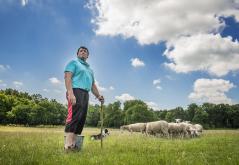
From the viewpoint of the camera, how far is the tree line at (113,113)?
338ft

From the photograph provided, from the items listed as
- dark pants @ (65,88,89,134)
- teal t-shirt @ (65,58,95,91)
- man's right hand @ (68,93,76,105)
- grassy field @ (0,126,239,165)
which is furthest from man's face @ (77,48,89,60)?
grassy field @ (0,126,239,165)

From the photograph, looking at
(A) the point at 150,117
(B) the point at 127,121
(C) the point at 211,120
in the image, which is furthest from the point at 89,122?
(C) the point at 211,120

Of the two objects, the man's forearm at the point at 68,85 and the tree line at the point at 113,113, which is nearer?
the man's forearm at the point at 68,85

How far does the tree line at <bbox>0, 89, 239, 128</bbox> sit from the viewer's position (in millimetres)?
103062

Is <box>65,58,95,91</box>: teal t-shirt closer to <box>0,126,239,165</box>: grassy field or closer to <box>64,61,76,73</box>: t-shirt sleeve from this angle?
<box>64,61,76,73</box>: t-shirt sleeve

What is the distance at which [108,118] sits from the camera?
121 m

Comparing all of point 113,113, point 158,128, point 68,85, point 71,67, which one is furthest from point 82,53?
point 113,113

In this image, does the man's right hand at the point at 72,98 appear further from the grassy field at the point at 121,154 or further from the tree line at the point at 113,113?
the tree line at the point at 113,113

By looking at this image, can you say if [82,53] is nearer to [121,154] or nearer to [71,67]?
[71,67]

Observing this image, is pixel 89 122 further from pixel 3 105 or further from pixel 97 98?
pixel 97 98

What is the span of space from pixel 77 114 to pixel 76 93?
1.88ft

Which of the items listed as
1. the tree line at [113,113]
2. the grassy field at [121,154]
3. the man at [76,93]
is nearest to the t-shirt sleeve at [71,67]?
the man at [76,93]

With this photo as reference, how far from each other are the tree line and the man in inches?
3784

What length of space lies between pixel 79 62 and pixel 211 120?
5188 inches
